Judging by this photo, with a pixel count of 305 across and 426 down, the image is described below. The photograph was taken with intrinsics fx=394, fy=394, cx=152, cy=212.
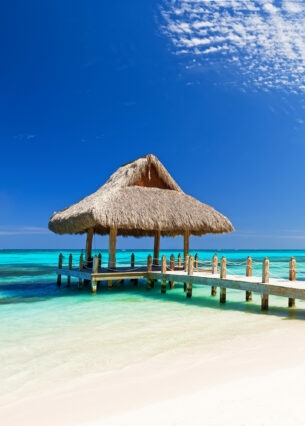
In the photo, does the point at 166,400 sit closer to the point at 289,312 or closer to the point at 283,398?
the point at 283,398

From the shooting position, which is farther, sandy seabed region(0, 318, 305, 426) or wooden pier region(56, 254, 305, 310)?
wooden pier region(56, 254, 305, 310)

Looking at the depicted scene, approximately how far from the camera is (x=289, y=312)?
984 centimetres

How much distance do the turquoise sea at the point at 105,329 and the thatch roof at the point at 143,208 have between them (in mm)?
2505

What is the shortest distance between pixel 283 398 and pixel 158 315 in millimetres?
6158

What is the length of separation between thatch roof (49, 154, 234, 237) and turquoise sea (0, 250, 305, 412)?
251cm

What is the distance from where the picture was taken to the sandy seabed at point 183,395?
3486mm

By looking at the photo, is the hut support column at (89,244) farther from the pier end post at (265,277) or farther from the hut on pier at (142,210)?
the pier end post at (265,277)

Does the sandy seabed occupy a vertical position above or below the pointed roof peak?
below

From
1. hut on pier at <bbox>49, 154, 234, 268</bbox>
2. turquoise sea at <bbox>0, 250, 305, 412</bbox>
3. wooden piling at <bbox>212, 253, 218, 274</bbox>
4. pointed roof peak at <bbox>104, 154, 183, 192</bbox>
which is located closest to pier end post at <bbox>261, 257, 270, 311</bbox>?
turquoise sea at <bbox>0, 250, 305, 412</bbox>

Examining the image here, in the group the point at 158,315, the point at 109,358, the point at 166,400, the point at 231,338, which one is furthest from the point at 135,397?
the point at 158,315

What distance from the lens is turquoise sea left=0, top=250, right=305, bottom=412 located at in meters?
5.54

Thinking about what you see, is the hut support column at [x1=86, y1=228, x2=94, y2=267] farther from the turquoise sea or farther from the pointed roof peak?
the turquoise sea

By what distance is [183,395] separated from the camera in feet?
13.6

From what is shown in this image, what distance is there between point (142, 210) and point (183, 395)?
31.7ft
